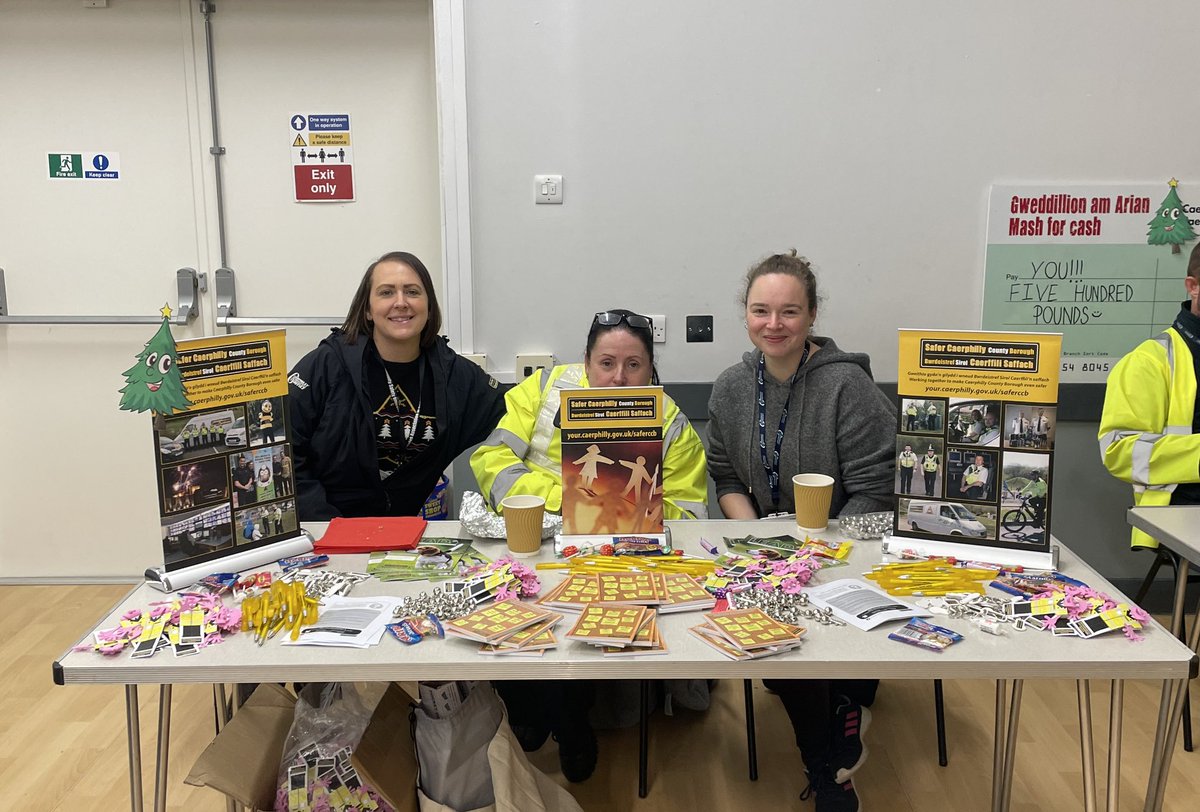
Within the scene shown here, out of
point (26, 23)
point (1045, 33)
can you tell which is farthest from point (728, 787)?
point (26, 23)

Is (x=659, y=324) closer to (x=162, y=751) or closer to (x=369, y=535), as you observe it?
(x=369, y=535)

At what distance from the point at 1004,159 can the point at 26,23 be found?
11.5ft

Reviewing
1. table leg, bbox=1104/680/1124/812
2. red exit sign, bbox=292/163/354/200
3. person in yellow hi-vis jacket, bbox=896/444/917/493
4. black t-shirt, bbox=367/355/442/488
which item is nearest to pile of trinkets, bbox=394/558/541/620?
person in yellow hi-vis jacket, bbox=896/444/917/493

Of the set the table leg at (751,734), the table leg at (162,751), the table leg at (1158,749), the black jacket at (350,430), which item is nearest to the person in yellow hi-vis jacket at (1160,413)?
the table leg at (1158,749)

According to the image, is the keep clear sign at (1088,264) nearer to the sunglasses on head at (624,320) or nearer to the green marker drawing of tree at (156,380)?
the sunglasses on head at (624,320)

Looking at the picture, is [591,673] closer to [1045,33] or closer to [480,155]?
[480,155]

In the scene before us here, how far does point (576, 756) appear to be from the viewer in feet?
7.26

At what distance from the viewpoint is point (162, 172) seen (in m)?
3.23

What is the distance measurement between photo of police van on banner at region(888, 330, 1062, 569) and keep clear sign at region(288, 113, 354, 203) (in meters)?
2.25

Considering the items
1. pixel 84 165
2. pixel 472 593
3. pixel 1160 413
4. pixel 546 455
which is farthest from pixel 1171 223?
pixel 84 165

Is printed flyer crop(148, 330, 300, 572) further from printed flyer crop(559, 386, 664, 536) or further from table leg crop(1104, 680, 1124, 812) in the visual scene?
table leg crop(1104, 680, 1124, 812)

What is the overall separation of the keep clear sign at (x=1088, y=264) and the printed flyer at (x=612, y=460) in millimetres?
1847

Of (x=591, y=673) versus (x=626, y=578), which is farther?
(x=626, y=578)

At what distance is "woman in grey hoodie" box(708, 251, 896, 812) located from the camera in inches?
79.8
